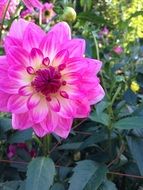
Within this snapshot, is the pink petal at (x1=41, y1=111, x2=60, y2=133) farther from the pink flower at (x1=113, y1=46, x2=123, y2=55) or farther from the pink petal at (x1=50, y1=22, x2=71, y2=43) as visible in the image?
the pink flower at (x1=113, y1=46, x2=123, y2=55)

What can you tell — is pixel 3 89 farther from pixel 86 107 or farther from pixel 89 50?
pixel 89 50

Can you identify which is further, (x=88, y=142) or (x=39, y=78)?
(x=88, y=142)

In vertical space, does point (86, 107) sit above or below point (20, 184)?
above

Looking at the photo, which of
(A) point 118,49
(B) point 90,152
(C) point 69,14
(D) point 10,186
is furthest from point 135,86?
(A) point 118,49

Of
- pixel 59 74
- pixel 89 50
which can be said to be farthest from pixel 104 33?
pixel 59 74

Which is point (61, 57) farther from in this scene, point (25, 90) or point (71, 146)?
point (71, 146)

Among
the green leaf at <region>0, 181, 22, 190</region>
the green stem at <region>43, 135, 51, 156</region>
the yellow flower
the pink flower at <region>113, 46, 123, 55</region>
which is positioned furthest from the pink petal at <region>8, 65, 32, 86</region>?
the pink flower at <region>113, 46, 123, 55</region>

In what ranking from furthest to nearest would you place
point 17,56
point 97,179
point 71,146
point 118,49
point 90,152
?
point 118,49 < point 90,152 < point 71,146 < point 97,179 < point 17,56

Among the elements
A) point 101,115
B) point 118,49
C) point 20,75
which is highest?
point 20,75
